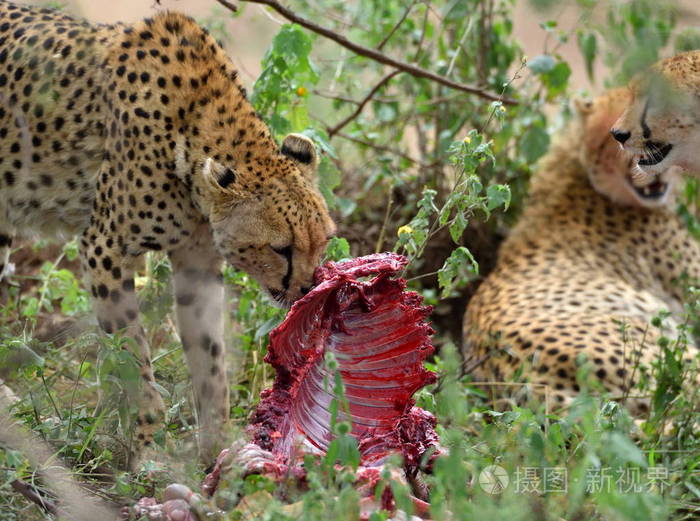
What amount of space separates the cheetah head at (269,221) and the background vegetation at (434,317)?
186mm

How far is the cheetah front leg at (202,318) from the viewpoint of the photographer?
305cm

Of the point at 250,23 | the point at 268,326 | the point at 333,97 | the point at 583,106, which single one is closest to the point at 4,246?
the point at 268,326

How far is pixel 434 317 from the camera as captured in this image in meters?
4.80

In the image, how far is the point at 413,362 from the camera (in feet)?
8.10

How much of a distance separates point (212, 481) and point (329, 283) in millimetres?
517

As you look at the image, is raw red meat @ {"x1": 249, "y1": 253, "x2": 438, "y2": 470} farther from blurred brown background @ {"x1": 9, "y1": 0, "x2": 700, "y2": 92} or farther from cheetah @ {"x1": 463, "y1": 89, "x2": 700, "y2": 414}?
cheetah @ {"x1": 463, "y1": 89, "x2": 700, "y2": 414}

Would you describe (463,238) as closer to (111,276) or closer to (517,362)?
(517,362)

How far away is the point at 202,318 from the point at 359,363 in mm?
833

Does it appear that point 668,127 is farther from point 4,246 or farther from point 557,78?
point 4,246

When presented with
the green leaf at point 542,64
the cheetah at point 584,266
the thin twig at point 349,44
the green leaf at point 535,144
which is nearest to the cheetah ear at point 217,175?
the thin twig at point 349,44

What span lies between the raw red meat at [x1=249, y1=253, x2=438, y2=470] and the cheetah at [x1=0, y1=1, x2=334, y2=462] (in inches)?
11.3

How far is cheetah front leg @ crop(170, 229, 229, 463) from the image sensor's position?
10.0 feet

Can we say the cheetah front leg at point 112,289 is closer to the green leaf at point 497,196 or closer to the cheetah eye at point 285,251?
the cheetah eye at point 285,251

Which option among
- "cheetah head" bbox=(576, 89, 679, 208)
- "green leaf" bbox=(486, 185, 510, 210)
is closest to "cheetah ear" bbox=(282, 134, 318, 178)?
"green leaf" bbox=(486, 185, 510, 210)
